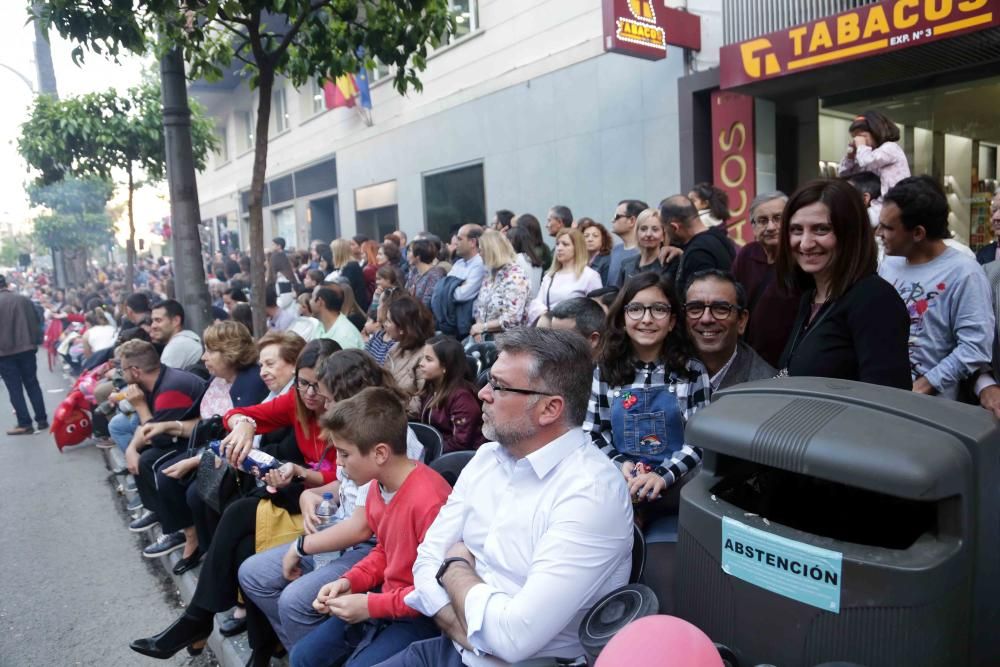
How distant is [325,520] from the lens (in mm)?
3365

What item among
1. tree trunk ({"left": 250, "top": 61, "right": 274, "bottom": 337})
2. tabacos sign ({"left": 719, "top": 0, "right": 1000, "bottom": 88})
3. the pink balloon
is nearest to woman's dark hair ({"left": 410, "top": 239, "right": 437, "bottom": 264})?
tree trunk ({"left": 250, "top": 61, "right": 274, "bottom": 337})

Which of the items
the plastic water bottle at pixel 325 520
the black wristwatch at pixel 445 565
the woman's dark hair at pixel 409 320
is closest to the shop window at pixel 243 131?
the woman's dark hair at pixel 409 320

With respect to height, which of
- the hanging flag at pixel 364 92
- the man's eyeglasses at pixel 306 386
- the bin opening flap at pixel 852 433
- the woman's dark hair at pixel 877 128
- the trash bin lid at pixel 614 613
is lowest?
the trash bin lid at pixel 614 613

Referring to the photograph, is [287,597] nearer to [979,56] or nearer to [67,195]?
[979,56]

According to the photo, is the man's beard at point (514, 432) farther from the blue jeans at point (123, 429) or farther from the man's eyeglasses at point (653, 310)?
the blue jeans at point (123, 429)

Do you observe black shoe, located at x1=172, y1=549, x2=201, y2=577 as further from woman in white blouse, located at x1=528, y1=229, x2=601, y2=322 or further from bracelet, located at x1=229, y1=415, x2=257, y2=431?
woman in white blouse, located at x1=528, y1=229, x2=601, y2=322

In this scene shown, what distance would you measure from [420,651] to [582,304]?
2041mm

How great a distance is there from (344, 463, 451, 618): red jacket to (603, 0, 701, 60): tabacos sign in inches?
260

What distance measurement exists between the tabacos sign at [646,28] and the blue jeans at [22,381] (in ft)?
27.6

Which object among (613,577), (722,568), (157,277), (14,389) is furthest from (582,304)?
(157,277)

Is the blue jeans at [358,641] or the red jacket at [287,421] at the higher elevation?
the red jacket at [287,421]

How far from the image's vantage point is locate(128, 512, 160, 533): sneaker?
5.68 m

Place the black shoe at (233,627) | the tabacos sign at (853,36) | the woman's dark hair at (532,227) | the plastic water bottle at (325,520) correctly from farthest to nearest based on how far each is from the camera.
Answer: the woman's dark hair at (532,227)
the tabacos sign at (853,36)
the black shoe at (233,627)
the plastic water bottle at (325,520)

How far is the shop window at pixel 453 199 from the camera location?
13.4 metres
